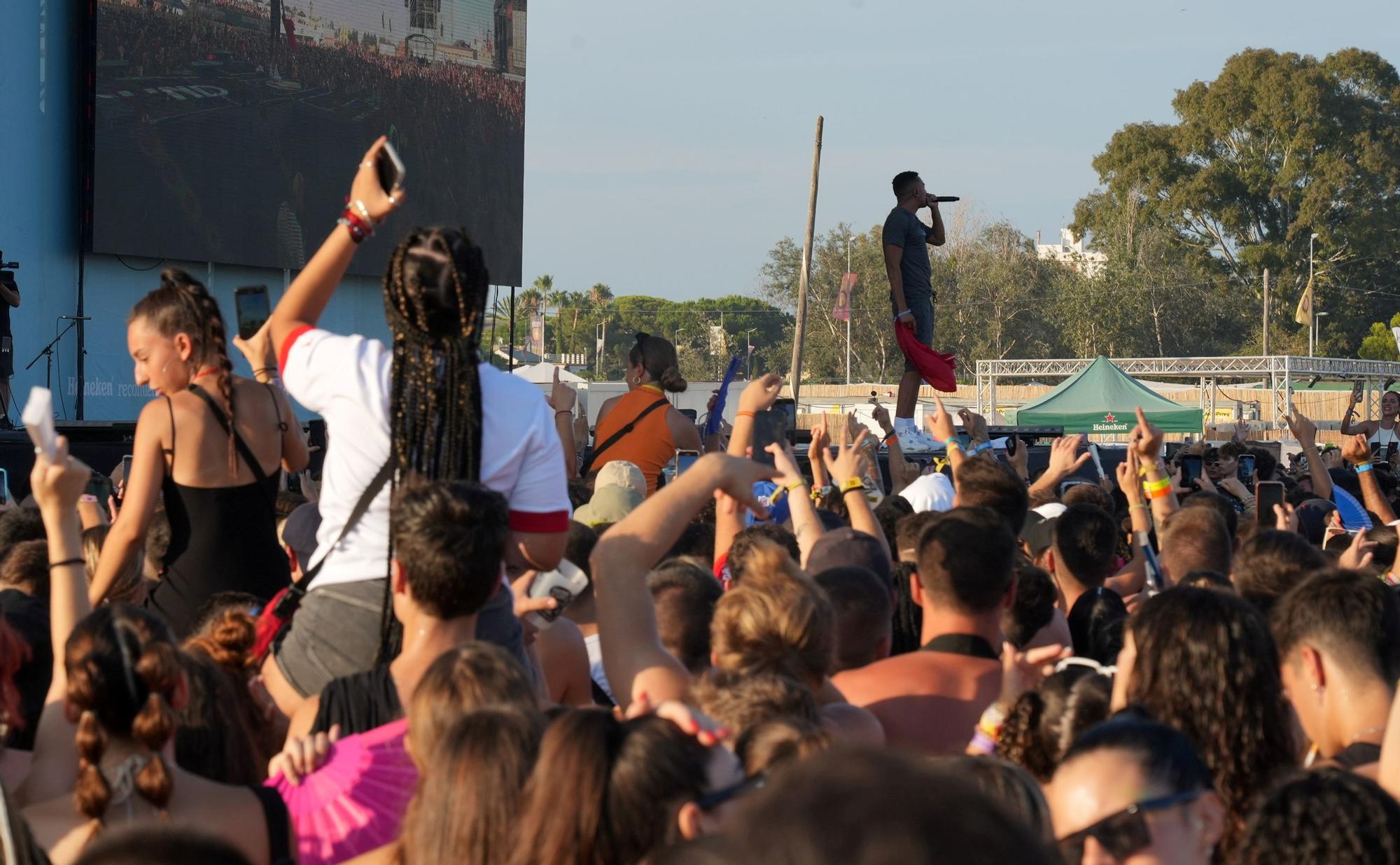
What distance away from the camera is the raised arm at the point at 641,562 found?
9.41 feet

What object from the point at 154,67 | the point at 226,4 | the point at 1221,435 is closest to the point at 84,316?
the point at 154,67

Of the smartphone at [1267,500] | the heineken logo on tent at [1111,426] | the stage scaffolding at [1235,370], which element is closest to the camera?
the smartphone at [1267,500]

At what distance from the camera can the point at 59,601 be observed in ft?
9.23

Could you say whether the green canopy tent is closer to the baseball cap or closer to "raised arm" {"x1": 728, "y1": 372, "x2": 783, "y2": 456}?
"raised arm" {"x1": 728, "y1": 372, "x2": 783, "y2": 456}

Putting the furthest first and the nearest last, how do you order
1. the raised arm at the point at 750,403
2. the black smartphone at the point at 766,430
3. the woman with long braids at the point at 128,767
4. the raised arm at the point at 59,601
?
1. the black smartphone at the point at 766,430
2. the raised arm at the point at 750,403
3. the raised arm at the point at 59,601
4. the woman with long braids at the point at 128,767

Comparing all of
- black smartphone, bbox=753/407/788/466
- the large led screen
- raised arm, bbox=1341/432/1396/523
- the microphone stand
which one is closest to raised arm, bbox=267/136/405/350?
black smartphone, bbox=753/407/788/466

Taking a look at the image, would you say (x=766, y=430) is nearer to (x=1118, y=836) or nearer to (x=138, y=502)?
(x=138, y=502)

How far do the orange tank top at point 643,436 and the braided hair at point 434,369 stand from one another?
3564mm

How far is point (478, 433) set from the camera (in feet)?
10.2

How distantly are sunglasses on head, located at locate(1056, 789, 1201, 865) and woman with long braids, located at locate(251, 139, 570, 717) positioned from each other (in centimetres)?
130

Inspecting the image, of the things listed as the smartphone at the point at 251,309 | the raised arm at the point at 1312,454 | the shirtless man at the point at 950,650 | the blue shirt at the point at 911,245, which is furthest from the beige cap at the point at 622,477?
the blue shirt at the point at 911,245

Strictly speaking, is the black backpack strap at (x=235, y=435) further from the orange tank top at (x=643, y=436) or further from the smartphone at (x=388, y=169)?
the orange tank top at (x=643, y=436)

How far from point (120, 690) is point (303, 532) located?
88.6 inches

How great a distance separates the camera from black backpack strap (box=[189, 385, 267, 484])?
3656 millimetres
